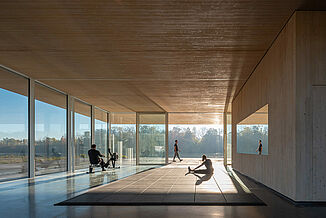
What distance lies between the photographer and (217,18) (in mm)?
7043

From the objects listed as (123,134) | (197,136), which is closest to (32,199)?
(123,134)

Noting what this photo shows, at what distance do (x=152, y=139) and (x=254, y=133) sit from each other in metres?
12.1

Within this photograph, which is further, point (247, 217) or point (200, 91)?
point (200, 91)

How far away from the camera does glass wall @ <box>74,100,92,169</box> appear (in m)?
19.1

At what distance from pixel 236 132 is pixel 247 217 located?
12443 mm

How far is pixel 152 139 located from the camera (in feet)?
80.6

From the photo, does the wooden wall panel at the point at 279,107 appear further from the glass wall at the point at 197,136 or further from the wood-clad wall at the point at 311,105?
the glass wall at the point at 197,136

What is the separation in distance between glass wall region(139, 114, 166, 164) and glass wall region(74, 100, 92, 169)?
4258mm

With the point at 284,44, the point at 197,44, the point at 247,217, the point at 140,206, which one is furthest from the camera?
the point at 197,44

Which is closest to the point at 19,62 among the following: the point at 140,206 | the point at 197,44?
the point at 197,44

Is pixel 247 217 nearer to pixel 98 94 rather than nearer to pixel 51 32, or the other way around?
pixel 51 32

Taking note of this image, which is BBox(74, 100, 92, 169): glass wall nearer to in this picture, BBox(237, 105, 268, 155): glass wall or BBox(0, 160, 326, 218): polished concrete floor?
BBox(237, 105, 268, 155): glass wall

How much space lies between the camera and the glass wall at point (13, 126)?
11461 mm

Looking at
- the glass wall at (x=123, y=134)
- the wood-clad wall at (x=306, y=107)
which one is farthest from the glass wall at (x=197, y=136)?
the wood-clad wall at (x=306, y=107)
